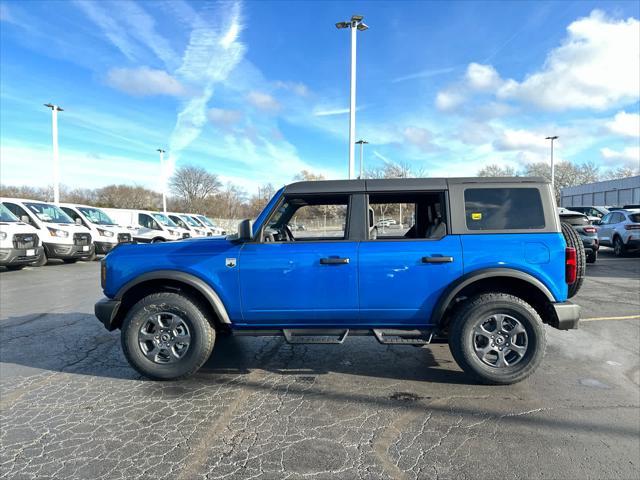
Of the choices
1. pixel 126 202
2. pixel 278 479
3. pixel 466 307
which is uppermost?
pixel 126 202

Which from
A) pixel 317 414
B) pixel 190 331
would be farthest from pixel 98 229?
pixel 317 414

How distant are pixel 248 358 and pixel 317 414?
59.3 inches

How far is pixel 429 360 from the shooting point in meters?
4.41

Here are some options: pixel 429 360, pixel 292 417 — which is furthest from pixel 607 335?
pixel 292 417

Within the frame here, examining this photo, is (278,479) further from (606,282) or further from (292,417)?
(606,282)

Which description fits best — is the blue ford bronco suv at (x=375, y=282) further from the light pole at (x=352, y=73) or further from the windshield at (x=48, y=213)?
the light pole at (x=352, y=73)

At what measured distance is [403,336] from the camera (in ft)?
12.3

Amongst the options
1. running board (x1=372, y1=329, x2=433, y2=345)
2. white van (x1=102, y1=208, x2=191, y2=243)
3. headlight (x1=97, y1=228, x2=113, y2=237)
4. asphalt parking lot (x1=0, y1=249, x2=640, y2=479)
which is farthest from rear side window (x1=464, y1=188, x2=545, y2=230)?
white van (x1=102, y1=208, x2=191, y2=243)

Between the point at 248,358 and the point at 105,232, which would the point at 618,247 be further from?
the point at 105,232

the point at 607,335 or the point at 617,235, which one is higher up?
the point at 617,235

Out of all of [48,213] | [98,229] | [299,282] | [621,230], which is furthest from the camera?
[98,229]

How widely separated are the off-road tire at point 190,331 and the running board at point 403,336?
5.26 feet

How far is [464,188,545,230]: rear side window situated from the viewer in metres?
3.72

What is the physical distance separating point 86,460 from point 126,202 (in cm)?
6243
